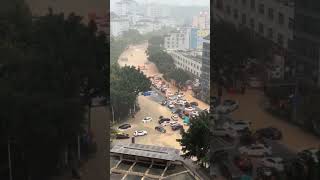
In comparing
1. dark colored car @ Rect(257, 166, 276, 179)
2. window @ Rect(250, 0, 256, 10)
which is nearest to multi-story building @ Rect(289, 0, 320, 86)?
window @ Rect(250, 0, 256, 10)

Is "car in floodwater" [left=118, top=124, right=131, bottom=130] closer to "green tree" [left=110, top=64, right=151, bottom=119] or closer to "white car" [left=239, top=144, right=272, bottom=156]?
"green tree" [left=110, top=64, right=151, bottom=119]

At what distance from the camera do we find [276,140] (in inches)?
119

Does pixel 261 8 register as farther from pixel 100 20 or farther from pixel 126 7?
pixel 126 7

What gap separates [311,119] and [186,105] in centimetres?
121

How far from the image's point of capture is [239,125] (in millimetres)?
3115

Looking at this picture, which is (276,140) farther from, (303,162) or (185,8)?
(185,8)

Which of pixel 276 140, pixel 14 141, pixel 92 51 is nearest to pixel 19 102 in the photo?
pixel 14 141

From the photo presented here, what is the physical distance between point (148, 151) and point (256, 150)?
1.20 m

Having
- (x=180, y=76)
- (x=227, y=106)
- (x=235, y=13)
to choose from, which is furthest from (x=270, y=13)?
(x=180, y=76)

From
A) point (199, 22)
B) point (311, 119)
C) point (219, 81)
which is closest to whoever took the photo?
point (311, 119)

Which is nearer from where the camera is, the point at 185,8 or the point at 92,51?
the point at 92,51

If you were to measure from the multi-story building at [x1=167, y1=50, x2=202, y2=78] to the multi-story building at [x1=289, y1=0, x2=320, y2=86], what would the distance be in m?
0.93

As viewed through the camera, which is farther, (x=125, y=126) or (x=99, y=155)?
(x=125, y=126)

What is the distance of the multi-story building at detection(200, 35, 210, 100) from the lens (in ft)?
11.6
